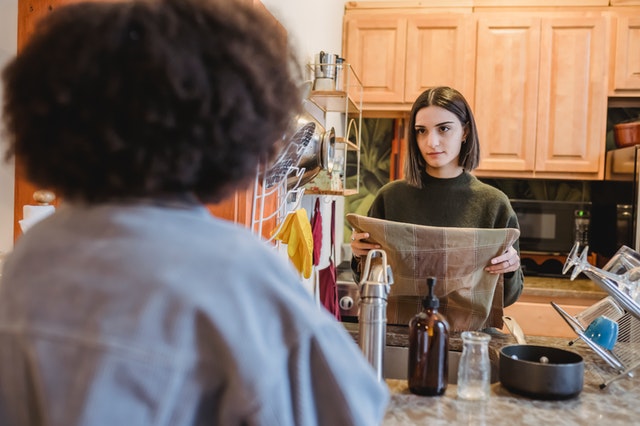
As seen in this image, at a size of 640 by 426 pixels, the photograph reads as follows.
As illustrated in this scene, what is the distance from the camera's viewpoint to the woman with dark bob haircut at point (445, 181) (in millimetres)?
1637

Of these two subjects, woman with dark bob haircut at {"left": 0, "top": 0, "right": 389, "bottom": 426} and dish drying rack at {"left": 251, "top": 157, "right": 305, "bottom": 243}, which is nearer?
woman with dark bob haircut at {"left": 0, "top": 0, "right": 389, "bottom": 426}

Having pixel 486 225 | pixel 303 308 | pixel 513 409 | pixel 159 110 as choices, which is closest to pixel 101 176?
pixel 159 110

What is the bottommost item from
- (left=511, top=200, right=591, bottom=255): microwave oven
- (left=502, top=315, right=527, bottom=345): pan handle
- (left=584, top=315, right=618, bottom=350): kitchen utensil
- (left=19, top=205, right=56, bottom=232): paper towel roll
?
(left=502, top=315, right=527, bottom=345): pan handle

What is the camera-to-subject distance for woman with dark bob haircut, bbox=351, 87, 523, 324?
5.37 feet

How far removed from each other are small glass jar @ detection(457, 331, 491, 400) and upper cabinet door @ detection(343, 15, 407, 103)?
211cm

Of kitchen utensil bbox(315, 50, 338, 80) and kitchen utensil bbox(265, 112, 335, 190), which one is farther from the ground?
kitchen utensil bbox(315, 50, 338, 80)

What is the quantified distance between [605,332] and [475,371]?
1.07ft

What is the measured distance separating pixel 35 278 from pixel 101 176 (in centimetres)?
9

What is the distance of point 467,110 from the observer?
5.47ft

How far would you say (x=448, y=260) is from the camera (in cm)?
129

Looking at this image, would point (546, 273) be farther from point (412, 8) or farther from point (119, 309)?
point (119, 309)

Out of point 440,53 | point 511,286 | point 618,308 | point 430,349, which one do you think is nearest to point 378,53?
point 440,53

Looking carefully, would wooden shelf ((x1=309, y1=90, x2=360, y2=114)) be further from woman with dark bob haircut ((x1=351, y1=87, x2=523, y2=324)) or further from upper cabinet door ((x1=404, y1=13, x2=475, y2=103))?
upper cabinet door ((x1=404, y1=13, x2=475, y2=103))

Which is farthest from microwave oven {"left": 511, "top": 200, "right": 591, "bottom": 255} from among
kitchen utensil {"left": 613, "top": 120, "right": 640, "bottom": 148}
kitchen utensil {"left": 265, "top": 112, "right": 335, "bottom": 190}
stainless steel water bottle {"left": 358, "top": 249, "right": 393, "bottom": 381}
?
stainless steel water bottle {"left": 358, "top": 249, "right": 393, "bottom": 381}
